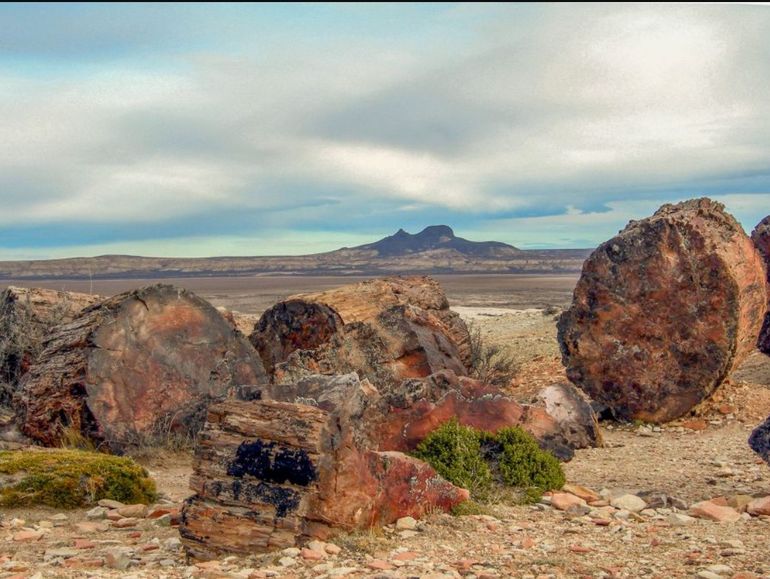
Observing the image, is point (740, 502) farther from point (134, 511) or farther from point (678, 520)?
point (134, 511)

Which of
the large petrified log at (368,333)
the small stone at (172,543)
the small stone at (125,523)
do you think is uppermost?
the large petrified log at (368,333)

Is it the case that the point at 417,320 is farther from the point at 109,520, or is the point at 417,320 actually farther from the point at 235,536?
the point at 235,536

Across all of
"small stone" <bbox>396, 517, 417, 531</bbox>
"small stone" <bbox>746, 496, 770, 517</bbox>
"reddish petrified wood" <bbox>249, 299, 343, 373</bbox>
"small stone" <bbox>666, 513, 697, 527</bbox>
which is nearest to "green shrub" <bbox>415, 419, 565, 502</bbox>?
"small stone" <bbox>396, 517, 417, 531</bbox>

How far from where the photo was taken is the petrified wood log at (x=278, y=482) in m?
5.68

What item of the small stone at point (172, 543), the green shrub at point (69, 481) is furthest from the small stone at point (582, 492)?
the green shrub at point (69, 481)

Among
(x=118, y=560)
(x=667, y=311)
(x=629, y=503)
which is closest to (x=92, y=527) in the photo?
(x=118, y=560)

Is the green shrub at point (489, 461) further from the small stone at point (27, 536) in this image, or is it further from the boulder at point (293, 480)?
the small stone at point (27, 536)

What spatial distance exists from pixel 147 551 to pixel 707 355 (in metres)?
8.51

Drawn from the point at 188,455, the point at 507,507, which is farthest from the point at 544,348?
the point at 507,507

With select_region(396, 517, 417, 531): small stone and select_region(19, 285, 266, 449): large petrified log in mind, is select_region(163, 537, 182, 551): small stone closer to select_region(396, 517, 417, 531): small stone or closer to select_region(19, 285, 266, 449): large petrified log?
select_region(396, 517, 417, 531): small stone

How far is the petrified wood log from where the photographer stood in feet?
18.6

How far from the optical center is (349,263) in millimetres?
172250

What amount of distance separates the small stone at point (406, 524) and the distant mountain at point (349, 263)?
11898 cm

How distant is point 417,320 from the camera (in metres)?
12.5
